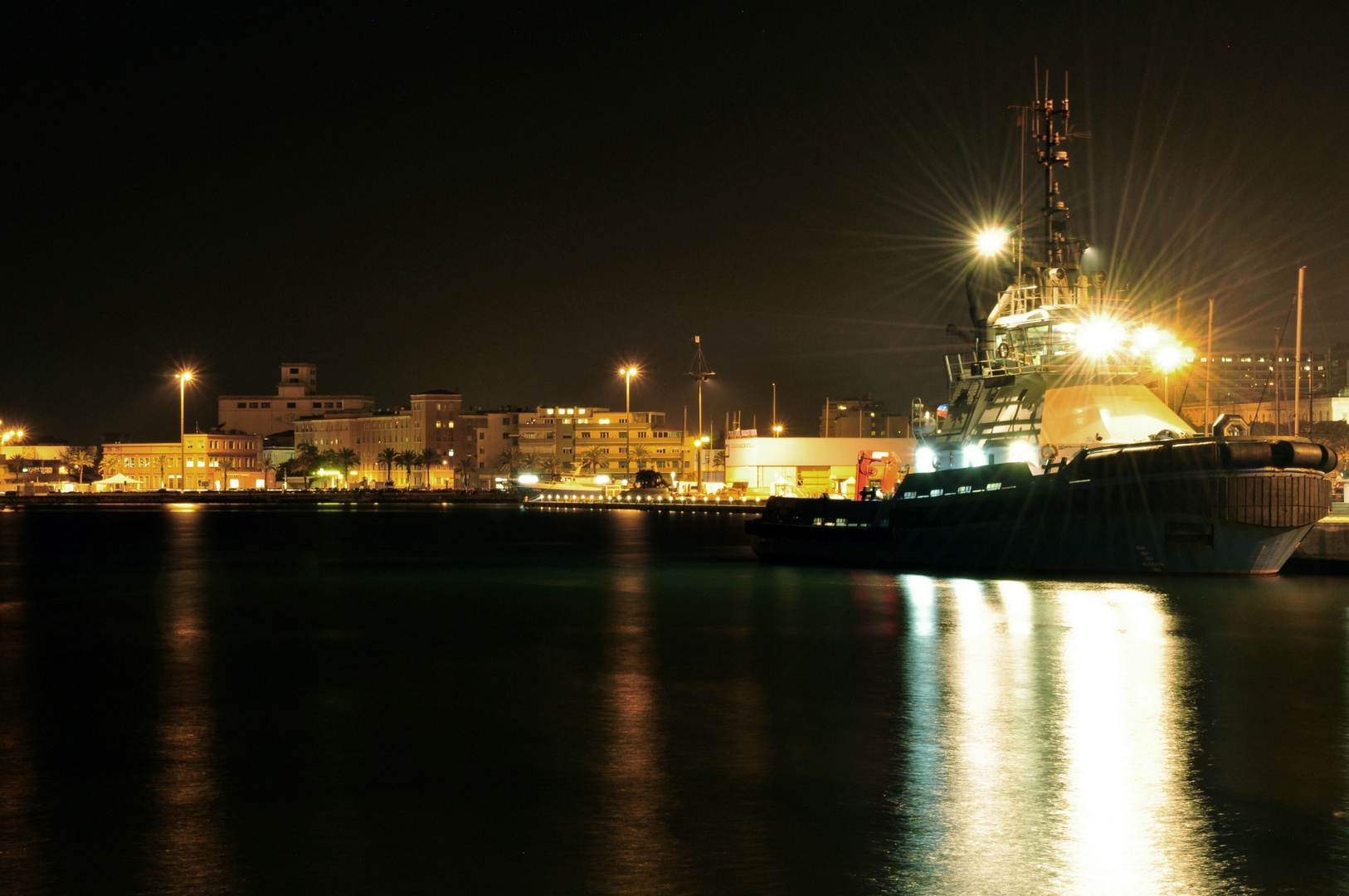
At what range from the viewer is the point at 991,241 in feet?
131

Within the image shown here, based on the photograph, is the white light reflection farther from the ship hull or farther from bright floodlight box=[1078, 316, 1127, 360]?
bright floodlight box=[1078, 316, 1127, 360]

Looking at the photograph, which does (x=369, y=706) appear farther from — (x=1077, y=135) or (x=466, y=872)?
(x=1077, y=135)

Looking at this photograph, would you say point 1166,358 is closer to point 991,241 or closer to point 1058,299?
point 1058,299

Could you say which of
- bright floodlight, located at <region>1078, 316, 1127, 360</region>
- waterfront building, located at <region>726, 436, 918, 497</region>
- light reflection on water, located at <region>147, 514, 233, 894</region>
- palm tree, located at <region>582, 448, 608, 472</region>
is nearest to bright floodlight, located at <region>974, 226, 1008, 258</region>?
bright floodlight, located at <region>1078, 316, 1127, 360</region>

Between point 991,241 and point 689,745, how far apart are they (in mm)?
29907

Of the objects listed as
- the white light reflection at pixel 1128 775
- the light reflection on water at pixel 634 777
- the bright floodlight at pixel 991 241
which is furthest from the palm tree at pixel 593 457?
the white light reflection at pixel 1128 775

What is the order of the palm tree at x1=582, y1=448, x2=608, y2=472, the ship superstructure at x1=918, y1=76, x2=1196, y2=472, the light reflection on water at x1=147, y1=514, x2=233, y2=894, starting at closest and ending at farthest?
the light reflection on water at x1=147, y1=514, x2=233, y2=894 < the ship superstructure at x1=918, y1=76, x2=1196, y2=472 < the palm tree at x1=582, y1=448, x2=608, y2=472

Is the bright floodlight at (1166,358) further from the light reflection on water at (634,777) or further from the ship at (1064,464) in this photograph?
the light reflection on water at (634,777)

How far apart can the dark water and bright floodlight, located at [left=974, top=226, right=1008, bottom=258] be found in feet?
44.2

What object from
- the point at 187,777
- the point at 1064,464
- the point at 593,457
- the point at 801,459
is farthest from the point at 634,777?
the point at 593,457

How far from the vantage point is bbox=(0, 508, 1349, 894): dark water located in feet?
30.4

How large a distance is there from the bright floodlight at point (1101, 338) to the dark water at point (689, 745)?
295 inches

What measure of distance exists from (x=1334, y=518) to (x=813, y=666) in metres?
23.8

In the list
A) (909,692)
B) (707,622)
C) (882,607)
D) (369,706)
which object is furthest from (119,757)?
(882,607)
